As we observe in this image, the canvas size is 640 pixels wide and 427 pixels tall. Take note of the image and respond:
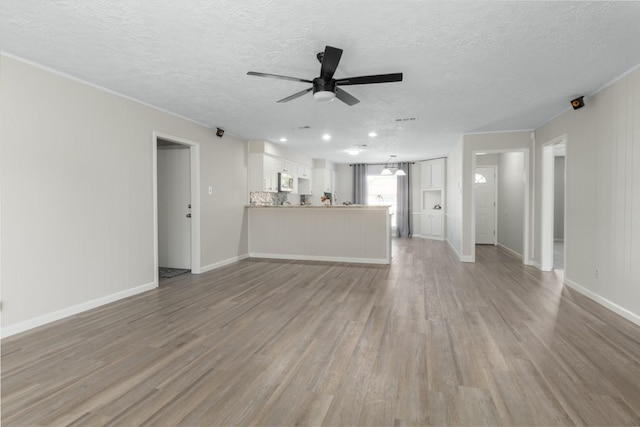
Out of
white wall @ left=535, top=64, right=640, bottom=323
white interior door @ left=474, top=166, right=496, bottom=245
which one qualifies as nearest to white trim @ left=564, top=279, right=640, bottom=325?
white wall @ left=535, top=64, right=640, bottom=323

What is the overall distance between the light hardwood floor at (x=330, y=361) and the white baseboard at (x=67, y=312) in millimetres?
104

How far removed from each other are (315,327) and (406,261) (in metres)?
3.73

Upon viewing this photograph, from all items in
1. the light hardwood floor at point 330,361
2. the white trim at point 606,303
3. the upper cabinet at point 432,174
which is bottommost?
the light hardwood floor at point 330,361

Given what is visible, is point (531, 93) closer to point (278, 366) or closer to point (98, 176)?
point (278, 366)

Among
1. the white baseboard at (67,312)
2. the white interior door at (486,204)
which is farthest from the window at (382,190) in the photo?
the white baseboard at (67,312)

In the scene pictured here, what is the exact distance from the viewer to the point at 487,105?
14.4ft

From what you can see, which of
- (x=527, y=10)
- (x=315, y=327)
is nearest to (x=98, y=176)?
(x=315, y=327)

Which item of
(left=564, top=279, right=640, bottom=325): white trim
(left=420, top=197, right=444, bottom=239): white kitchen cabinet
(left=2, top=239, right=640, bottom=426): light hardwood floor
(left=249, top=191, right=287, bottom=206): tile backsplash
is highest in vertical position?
(left=249, top=191, right=287, bottom=206): tile backsplash

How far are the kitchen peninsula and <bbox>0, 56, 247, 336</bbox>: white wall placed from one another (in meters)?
2.66

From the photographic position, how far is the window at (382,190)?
1079 centimetres

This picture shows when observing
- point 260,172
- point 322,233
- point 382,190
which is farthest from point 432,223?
point 260,172

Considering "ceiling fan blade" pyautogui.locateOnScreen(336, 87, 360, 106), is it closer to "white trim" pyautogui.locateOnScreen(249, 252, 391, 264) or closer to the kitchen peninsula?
the kitchen peninsula

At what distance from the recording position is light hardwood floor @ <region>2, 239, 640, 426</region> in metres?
1.78

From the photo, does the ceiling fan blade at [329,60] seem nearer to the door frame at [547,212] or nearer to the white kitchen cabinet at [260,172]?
the white kitchen cabinet at [260,172]
